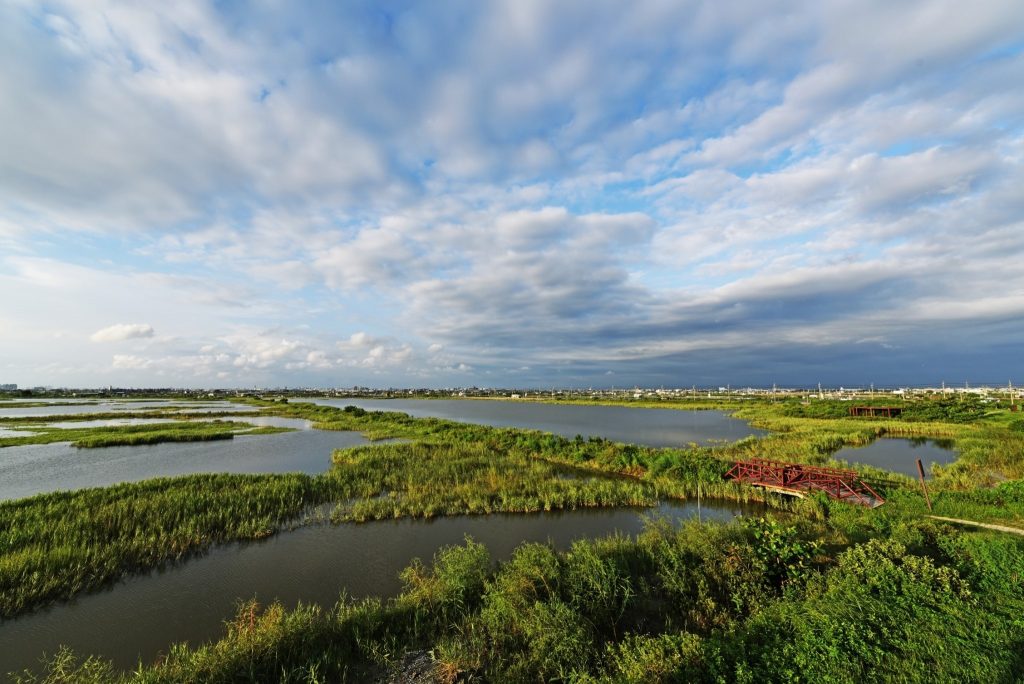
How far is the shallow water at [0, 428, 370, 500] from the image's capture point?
24708 mm

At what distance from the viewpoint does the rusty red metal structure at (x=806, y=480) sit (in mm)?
19436

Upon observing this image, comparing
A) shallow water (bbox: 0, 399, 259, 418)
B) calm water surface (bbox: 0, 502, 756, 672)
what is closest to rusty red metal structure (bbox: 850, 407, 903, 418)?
calm water surface (bbox: 0, 502, 756, 672)

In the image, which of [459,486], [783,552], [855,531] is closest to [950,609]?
[783,552]

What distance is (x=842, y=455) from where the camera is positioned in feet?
111

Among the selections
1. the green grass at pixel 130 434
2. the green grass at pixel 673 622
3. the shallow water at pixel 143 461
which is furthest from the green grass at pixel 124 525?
the green grass at pixel 130 434

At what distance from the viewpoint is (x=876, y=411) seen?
64188 millimetres

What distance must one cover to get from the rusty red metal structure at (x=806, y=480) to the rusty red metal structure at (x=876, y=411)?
52142 mm

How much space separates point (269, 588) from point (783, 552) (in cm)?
1516

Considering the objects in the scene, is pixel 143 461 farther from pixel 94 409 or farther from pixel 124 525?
pixel 94 409

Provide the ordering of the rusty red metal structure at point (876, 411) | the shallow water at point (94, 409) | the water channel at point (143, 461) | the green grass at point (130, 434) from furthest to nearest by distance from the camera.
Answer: the shallow water at point (94, 409) < the rusty red metal structure at point (876, 411) < the green grass at point (130, 434) < the water channel at point (143, 461)

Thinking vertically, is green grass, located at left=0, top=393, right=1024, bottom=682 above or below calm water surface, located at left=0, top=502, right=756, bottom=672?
above

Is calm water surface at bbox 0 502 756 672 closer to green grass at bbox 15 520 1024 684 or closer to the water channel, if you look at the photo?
green grass at bbox 15 520 1024 684

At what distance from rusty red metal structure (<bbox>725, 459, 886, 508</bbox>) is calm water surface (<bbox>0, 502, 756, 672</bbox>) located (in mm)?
4486

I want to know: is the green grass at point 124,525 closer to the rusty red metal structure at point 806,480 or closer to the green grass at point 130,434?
the rusty red metal structure at point 806,480
